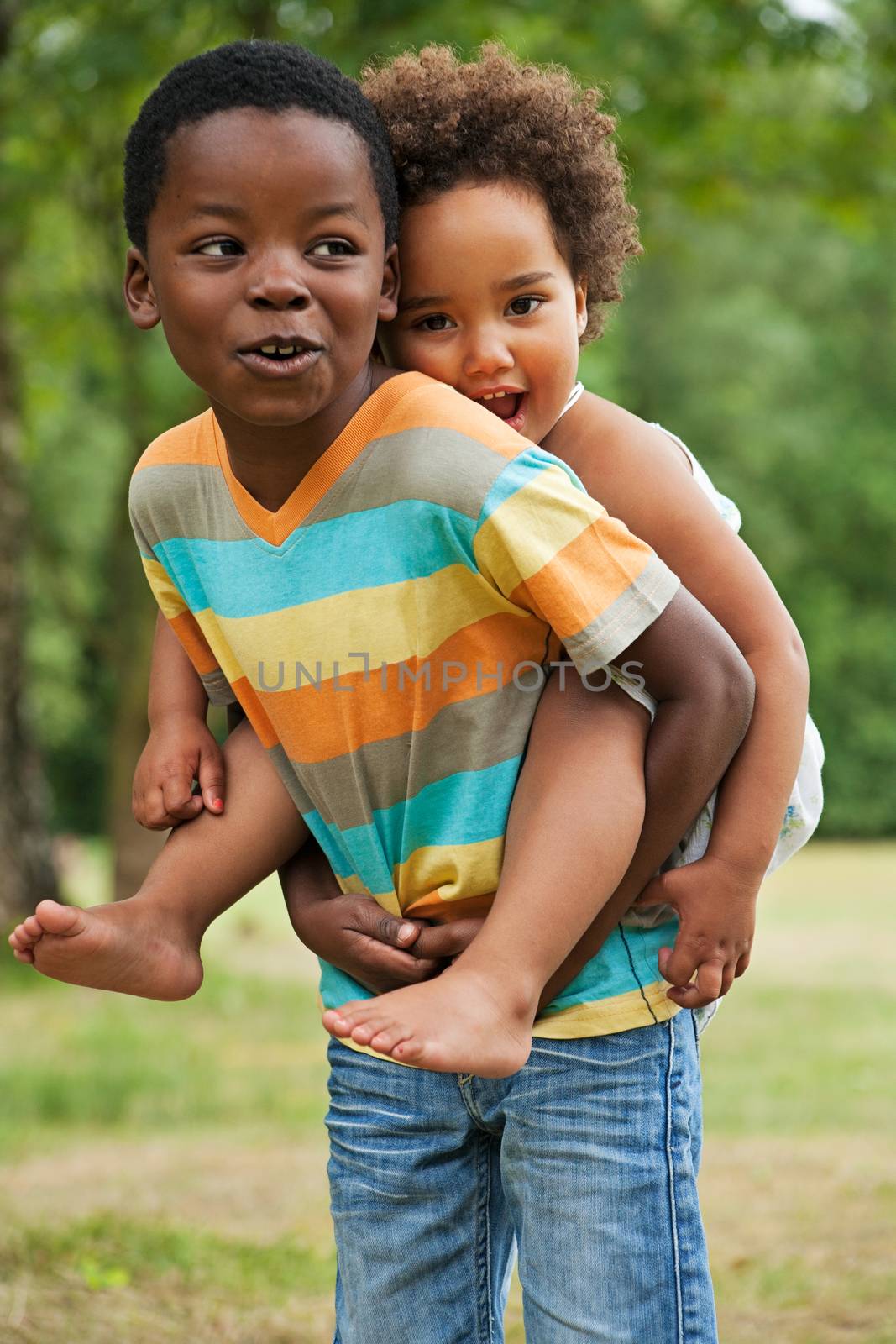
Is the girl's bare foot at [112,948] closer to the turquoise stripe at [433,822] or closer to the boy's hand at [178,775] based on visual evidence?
the boy's hand at [178,775]

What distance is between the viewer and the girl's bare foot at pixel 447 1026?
4.92 ft

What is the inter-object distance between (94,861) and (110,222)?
13.1 metres

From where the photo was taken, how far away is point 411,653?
1697mm

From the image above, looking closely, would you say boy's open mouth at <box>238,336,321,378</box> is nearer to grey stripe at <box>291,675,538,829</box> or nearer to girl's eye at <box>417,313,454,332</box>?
girl's eye at <box>417,313,454,332</box>

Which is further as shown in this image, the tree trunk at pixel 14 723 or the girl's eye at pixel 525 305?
the tree trunk at pixel 14 723

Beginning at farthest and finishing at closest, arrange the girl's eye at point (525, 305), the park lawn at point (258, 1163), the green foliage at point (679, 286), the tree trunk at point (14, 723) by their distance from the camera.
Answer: the tree trunk at point (14, 723), the green foliage at point (679, 286), the park lawn at point (258, 1163), the girl's eye at point (525, 305)

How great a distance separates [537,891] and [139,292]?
2.77 feet

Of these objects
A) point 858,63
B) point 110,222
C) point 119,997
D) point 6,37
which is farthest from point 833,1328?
point 110,222

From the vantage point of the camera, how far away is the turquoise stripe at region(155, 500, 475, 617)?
1.64m

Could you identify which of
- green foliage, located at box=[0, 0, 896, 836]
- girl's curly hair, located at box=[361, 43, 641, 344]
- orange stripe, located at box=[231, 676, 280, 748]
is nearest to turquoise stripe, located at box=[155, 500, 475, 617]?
orange stripe, located at box=[231, 676, 280, 748]

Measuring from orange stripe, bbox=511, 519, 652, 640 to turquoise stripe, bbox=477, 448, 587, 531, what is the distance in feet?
0.26

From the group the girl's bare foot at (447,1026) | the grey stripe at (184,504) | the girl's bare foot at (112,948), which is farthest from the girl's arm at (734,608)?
the girl's bare foot at (112,948)

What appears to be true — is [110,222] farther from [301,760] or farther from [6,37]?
[301,760]

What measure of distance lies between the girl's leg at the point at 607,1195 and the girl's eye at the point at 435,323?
873mm
